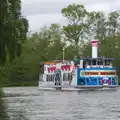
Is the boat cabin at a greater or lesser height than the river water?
greater

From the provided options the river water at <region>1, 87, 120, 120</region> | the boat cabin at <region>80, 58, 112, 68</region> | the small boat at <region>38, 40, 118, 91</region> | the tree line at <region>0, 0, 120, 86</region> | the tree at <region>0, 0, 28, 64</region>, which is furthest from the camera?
the tree line at <region>0, 0, 120, 86</region>

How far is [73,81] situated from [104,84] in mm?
4509

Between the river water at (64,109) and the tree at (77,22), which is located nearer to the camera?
the river water at (64,109)

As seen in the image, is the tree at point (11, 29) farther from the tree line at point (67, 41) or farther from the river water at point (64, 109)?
the tree line at point (67, 41)

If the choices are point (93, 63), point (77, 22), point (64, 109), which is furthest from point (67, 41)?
point (64, 109)

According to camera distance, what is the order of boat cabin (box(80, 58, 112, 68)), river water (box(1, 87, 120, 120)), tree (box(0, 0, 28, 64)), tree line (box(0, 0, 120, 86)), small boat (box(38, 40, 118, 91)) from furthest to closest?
1. tree line (box(0, 0, 120, 86))
2. boat cabin (box(80, 58, 112, 68))
3. small boat (box(38, 40, 118, 91))
4. river water (box(1, 87, 120, 120))
5. tree (box(0, 0, 28, 64))

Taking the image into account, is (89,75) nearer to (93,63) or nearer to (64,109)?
(93,63)

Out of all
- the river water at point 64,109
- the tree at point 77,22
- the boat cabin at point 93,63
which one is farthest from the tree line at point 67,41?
the river water at point 64,109

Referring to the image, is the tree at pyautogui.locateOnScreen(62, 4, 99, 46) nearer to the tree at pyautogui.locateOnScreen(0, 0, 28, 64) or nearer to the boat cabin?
the boat cabin

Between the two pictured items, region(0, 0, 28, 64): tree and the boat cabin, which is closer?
region(0, 0, 28, 64): tree

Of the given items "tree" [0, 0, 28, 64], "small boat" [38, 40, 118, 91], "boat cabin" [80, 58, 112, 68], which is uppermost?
"tree" [0, 0, 28, 64]

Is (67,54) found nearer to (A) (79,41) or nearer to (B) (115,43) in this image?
(A) (79,41)

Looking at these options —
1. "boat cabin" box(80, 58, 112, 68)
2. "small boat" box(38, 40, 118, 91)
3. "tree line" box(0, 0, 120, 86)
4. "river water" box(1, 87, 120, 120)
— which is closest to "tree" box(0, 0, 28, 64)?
"river water" box(1, 87, 120, 120)

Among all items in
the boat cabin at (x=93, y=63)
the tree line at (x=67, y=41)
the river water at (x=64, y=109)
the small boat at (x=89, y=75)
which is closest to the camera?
the river water at (x=64, y=109)
